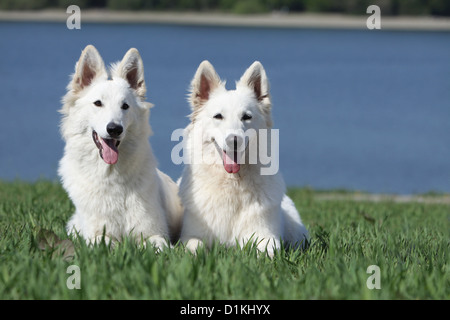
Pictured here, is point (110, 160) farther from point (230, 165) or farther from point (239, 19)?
point (239, 19)

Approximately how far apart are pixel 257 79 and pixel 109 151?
152 cm

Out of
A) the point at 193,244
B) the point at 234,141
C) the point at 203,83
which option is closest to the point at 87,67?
the point at 203,83

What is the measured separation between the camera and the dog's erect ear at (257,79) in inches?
235

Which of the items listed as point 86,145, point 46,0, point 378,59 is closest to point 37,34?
point 46,0

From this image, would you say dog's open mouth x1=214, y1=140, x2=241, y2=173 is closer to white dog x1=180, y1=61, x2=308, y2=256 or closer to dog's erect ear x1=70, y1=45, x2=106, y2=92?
white dog x1=180, y1=61, x2=308, y2=256

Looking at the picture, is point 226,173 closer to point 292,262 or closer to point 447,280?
point 292,262

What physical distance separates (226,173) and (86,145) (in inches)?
49.7

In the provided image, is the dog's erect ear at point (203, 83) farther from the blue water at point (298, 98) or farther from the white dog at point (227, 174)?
the blue water at point (298, 98)

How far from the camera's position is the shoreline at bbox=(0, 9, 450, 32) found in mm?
69188

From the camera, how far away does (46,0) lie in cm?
6172

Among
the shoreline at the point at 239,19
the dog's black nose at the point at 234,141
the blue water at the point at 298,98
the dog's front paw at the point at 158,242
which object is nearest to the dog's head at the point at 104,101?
the dog's front paw at the point at 158,242

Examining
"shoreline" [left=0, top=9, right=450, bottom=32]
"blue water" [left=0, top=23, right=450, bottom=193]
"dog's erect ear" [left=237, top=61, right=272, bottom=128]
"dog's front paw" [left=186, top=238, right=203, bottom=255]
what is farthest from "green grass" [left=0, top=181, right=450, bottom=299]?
Result: "shoreline" [left=0, top=9, right=450, bottom=32]

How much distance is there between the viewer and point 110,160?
5.62m
